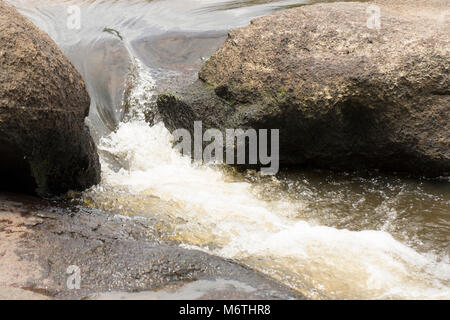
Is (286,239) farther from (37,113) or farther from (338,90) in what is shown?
(37,113)

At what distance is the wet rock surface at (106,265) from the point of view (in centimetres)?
267

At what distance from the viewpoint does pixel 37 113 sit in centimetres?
355

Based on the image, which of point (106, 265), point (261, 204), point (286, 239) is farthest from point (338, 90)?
point (106, 265)

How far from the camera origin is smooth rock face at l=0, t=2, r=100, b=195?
11.3 ft

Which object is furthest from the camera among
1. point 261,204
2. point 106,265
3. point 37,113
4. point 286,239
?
point 261,204

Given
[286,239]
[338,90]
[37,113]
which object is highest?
[338,90]

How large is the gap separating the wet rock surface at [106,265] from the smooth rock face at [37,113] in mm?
385

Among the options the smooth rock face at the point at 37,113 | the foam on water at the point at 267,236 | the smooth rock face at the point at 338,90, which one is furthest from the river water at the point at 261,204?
the smooth rock face at the point at 37,113

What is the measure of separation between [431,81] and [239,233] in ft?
7.62

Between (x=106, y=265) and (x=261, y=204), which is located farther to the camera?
(x=261, y=204)

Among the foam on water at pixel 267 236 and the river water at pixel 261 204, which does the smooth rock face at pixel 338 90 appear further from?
the foam on water at pixel 267 236

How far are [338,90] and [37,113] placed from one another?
2.60 meters

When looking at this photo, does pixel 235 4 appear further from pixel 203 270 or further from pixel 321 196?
pixel 203 270

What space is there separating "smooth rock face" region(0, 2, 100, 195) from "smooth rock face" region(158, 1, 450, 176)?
153 cm
